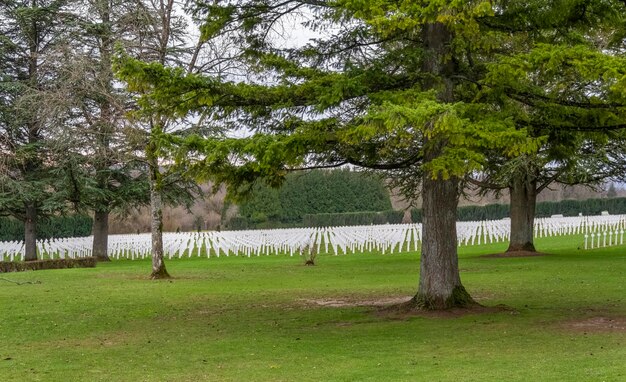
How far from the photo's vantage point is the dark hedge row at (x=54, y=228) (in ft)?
148

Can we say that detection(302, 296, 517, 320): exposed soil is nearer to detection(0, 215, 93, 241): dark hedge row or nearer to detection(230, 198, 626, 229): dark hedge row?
detection(0, 215, 93, 241): dark hedge row

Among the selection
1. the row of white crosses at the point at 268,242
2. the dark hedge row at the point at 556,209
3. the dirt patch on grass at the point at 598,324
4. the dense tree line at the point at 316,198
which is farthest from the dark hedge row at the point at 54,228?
the dirt patch on grass at the point at 598,324

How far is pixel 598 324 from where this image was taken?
40.6ft

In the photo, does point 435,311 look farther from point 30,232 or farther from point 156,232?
point 30,232

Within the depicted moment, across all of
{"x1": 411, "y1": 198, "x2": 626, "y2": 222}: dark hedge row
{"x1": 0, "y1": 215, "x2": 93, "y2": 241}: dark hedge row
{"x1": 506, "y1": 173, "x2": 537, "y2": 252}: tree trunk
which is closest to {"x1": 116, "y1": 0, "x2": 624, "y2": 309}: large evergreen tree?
{"x1": 506, "y1": 173, "x2": 537, "y2": 252}: tree trunk

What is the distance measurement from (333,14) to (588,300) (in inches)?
262

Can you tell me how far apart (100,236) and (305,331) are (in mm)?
26275

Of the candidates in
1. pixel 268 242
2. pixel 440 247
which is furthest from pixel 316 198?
pixel 440 247

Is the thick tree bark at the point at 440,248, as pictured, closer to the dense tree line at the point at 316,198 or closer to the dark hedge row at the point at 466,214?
the dense tree line at the point at 316,198

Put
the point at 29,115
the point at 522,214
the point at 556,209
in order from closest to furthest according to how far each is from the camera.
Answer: the point at 522,214
the point at 29,115
the point at 556,209

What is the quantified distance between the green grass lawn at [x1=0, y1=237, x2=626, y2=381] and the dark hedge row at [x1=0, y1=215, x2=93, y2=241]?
77.2ft

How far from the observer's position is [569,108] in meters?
13.3

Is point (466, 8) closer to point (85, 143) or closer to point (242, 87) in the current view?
point (242, 87)

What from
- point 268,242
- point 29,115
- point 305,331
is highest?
point 29,115
